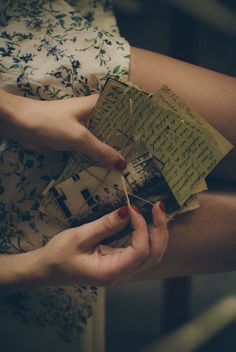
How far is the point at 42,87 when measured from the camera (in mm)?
665

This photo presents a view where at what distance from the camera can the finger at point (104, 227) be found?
0.61 metres

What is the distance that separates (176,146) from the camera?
25.4 inches

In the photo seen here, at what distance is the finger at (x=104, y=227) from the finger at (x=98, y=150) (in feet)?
0.20

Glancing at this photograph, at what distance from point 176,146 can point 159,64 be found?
0.52 ft

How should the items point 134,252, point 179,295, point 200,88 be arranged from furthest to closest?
point 179,295 → point 200,88 → point 134,252

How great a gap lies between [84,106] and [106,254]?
7.9 inches

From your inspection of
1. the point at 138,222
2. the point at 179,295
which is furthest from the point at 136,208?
the point at 179,295

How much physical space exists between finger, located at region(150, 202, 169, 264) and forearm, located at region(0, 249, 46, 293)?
0.15 metres

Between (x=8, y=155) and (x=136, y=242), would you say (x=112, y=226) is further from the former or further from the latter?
(x=8, y=155)

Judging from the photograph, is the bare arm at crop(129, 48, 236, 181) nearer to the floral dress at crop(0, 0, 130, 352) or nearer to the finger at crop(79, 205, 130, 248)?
the floral dress at crop(0, 0, 130, 352)

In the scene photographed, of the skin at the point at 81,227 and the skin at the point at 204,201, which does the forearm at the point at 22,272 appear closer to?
the skin at the point at 81,227

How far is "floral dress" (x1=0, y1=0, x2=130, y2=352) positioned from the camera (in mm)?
667

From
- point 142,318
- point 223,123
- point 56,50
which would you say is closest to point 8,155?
point 56,50

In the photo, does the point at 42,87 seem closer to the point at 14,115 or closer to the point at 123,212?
the point at 14,115
